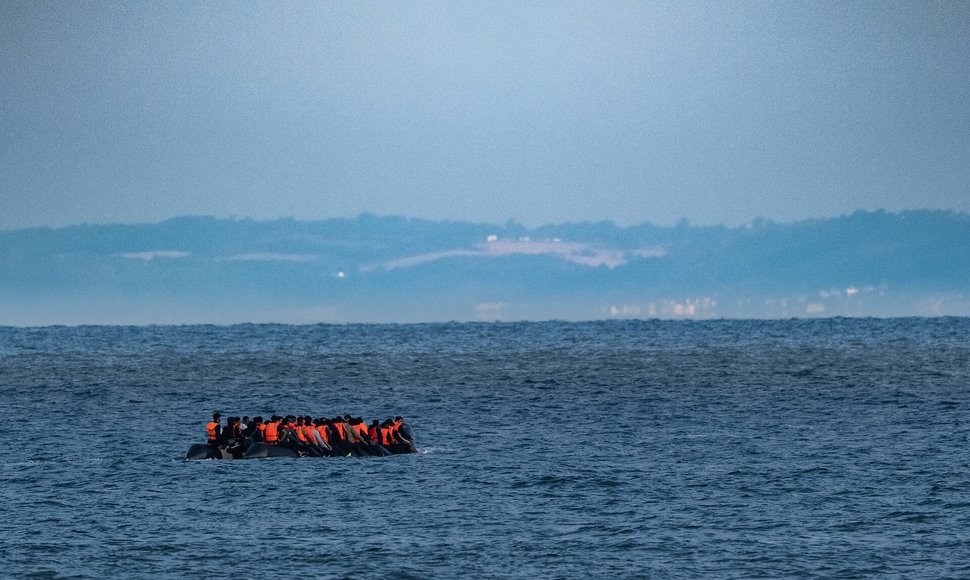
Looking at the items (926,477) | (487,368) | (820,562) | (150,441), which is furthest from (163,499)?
(487,368)

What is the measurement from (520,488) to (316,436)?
13434mm

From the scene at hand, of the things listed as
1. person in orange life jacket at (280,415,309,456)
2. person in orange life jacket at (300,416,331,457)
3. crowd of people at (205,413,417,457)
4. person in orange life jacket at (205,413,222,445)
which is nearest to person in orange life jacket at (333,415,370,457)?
crowd of people at (205,413,417,457)

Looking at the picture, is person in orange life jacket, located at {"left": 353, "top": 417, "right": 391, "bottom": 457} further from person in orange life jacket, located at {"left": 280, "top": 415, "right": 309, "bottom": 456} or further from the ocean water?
person in orange life jacket, located at {"left": 280, "top": 415, "right": 309, "bottom": 456}

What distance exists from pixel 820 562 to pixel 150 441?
41413mm

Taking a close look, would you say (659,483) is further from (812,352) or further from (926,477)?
(812,352)

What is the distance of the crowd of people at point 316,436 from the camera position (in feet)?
205

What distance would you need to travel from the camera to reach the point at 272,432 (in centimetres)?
6341

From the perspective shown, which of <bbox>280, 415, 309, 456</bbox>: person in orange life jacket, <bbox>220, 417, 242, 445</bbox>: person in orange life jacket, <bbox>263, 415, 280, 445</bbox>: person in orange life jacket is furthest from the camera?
<bbox>263, 415, 280, 445</bbox>: person in orange life jacket

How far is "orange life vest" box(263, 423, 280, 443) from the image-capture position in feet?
207

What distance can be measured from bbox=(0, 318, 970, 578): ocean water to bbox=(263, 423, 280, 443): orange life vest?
2.37 meters

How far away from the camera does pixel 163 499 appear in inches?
2030

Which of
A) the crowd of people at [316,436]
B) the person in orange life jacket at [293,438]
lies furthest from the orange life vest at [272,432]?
the person in orange life jacket at [293,438]

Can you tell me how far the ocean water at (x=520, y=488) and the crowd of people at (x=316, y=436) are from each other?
1.20 metres

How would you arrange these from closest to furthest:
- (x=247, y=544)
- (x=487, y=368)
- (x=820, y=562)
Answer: (x=820, y=562) < (x=247, y=544) < (x=487, y=368)
